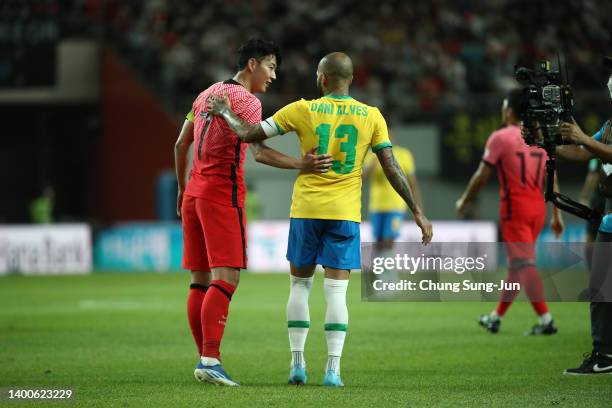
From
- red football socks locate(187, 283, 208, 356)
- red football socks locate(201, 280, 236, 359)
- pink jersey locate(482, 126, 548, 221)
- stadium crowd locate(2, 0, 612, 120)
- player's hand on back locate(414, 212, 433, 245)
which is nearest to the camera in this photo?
player's hand on back locate(414, 212, 433, 245)

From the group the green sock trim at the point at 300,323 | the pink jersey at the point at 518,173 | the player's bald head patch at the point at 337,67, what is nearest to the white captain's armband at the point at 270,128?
the player's bald head patch at the point at 337,67

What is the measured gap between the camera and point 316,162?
786 centimetres

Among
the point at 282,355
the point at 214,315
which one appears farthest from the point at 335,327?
the point at 282,355

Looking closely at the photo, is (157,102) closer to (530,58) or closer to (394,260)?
(530,58)

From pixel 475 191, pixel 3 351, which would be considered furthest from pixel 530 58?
pixel 3 351

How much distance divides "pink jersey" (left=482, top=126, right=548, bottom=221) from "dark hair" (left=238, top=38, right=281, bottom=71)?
160 inches

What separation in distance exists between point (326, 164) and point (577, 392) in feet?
7.40

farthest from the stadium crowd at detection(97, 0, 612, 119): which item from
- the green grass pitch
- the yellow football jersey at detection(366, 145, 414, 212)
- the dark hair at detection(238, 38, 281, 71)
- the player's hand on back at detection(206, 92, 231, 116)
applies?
the player's hand on back at detection(206, 92, 231, 116)

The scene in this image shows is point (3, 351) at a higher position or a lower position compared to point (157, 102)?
lower

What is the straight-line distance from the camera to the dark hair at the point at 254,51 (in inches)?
331

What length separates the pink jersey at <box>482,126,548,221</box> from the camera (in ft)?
39.0

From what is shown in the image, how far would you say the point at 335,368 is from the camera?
26.4ft

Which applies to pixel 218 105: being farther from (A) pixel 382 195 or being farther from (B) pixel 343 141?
(A) pixel 382 195

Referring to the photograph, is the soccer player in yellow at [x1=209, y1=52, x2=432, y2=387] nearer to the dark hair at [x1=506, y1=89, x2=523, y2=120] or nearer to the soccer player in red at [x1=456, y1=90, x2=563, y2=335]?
the soccer player in red at [x1=456, y1=90, x2=563, y2=335]
